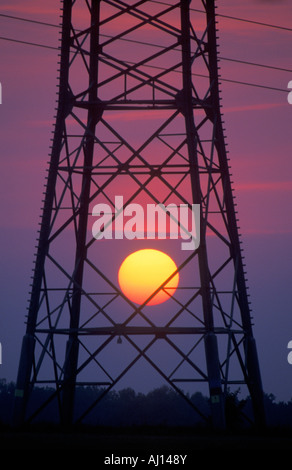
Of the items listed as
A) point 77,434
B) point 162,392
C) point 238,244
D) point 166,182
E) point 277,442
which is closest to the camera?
point 277,442

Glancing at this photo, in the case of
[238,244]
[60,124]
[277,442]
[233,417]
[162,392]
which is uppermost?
[162,392]

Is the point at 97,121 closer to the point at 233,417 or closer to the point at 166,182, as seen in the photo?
the point at 166,182

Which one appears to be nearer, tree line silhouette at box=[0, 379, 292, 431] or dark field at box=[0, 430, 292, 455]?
dark field at box=[0, 430, 292, 455]

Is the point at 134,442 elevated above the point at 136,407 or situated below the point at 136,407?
below

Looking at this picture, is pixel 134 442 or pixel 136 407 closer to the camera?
pixel 134 442

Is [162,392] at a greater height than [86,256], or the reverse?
[162,392]

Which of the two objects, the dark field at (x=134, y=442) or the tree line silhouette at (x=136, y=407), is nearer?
the dark field at (x=134, y=442)

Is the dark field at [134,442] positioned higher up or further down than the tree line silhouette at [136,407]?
further down

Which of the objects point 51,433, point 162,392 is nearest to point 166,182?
point 51,433

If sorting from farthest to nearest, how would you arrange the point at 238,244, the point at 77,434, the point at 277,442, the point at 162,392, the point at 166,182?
the point at 162,392, the point at 238,244, the point at 166,182, the point at 77,434, the point at 277,442

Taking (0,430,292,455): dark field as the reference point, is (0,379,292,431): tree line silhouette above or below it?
above

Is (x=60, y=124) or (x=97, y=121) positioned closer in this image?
(x=60, y=124)
